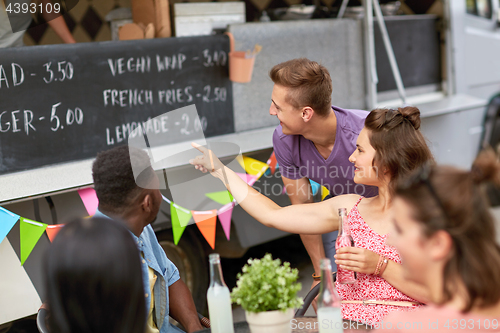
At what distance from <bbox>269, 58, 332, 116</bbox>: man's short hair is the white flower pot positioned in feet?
4.27

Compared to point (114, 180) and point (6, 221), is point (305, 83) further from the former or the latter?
point (6, 221)

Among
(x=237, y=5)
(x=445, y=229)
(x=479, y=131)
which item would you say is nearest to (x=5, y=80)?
(x=237, y=5)

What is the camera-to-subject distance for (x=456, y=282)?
1025mm

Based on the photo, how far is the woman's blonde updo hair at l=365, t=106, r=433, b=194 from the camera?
177 centimetres

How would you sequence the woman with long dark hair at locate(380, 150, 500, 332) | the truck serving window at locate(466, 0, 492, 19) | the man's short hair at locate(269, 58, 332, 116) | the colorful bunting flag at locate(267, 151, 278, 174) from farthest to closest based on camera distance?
the truck serving window at locate(466, 0, 492, 19)
the colorful bunting flag at locate(267, 151, 278, 174)
the man's short hair at locate(269, 58, 332, 116)
the woman with long dark hair at locate(380, 150, 500, 332)

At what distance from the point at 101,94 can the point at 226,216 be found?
41.6 inches

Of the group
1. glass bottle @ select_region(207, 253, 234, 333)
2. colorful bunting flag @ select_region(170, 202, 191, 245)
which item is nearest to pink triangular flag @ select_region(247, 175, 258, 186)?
colorful bunting flag @ select_region(170, 202, 191, 245)

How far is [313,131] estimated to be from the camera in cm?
243

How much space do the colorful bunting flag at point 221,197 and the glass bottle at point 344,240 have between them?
44.1 inches

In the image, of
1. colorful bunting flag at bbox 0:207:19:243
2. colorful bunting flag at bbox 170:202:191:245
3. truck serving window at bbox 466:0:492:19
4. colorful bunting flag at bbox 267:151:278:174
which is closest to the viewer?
colorful bunting flag at bbox 0:207:19:243

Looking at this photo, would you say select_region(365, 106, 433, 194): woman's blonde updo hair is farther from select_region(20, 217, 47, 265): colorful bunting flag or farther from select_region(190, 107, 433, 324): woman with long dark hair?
select_region(20, 217, 47, 265): colorful bunting flag

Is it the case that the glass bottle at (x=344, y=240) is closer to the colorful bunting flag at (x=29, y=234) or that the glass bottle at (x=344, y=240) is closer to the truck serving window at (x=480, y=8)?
the colorful bunting flag at (x=29, y=234)

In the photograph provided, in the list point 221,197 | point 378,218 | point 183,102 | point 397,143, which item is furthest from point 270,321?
point 183,102

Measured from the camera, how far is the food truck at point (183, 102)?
7.92ft
